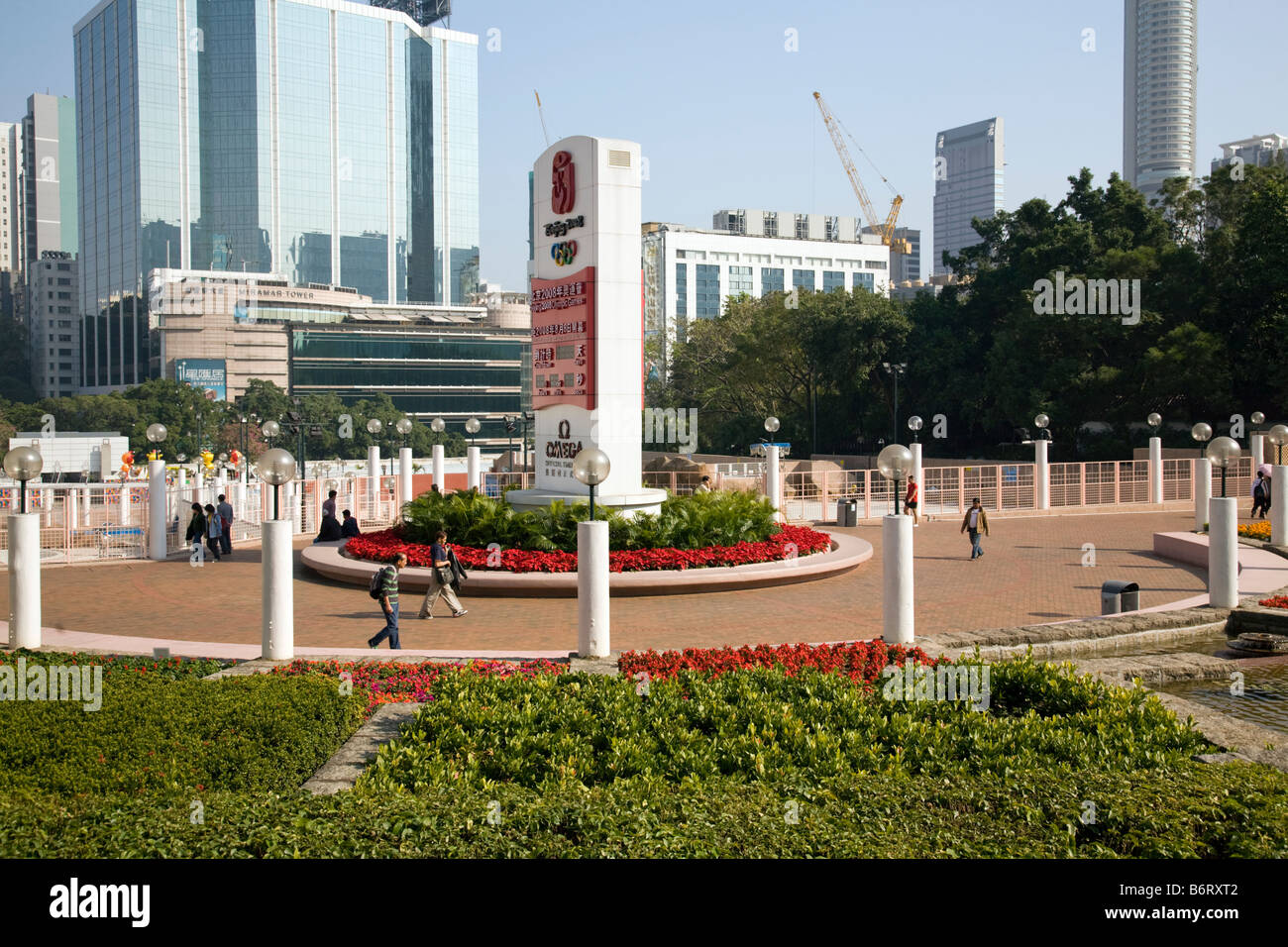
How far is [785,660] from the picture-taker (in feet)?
38.4

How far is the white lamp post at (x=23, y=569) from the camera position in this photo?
1364 cm

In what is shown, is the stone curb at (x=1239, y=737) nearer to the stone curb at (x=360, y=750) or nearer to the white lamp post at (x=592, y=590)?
the white lamp post at (x=592, y=590)

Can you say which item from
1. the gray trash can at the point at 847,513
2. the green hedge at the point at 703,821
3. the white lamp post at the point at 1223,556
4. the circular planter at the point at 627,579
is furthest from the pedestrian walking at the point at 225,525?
the white lamp post at the point at 1223,556

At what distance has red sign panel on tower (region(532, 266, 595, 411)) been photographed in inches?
849

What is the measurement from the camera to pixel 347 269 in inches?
7008

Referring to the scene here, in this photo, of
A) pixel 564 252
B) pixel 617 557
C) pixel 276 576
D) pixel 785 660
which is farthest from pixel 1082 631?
pixel 564 252

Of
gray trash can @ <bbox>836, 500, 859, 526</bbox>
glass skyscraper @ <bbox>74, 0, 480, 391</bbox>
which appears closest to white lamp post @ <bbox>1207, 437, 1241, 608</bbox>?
gray trash can @ <bbox>836, 500, 859, 526</bbox>

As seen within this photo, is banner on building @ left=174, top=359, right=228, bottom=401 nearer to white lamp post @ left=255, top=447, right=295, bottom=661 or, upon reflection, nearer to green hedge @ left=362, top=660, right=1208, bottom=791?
white lamp post @ left=255, top=447, right=295, bottom=661

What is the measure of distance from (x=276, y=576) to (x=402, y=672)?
2.07 m

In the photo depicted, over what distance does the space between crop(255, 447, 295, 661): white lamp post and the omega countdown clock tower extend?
893 centimetres

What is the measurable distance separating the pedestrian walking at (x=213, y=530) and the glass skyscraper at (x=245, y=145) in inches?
5571
